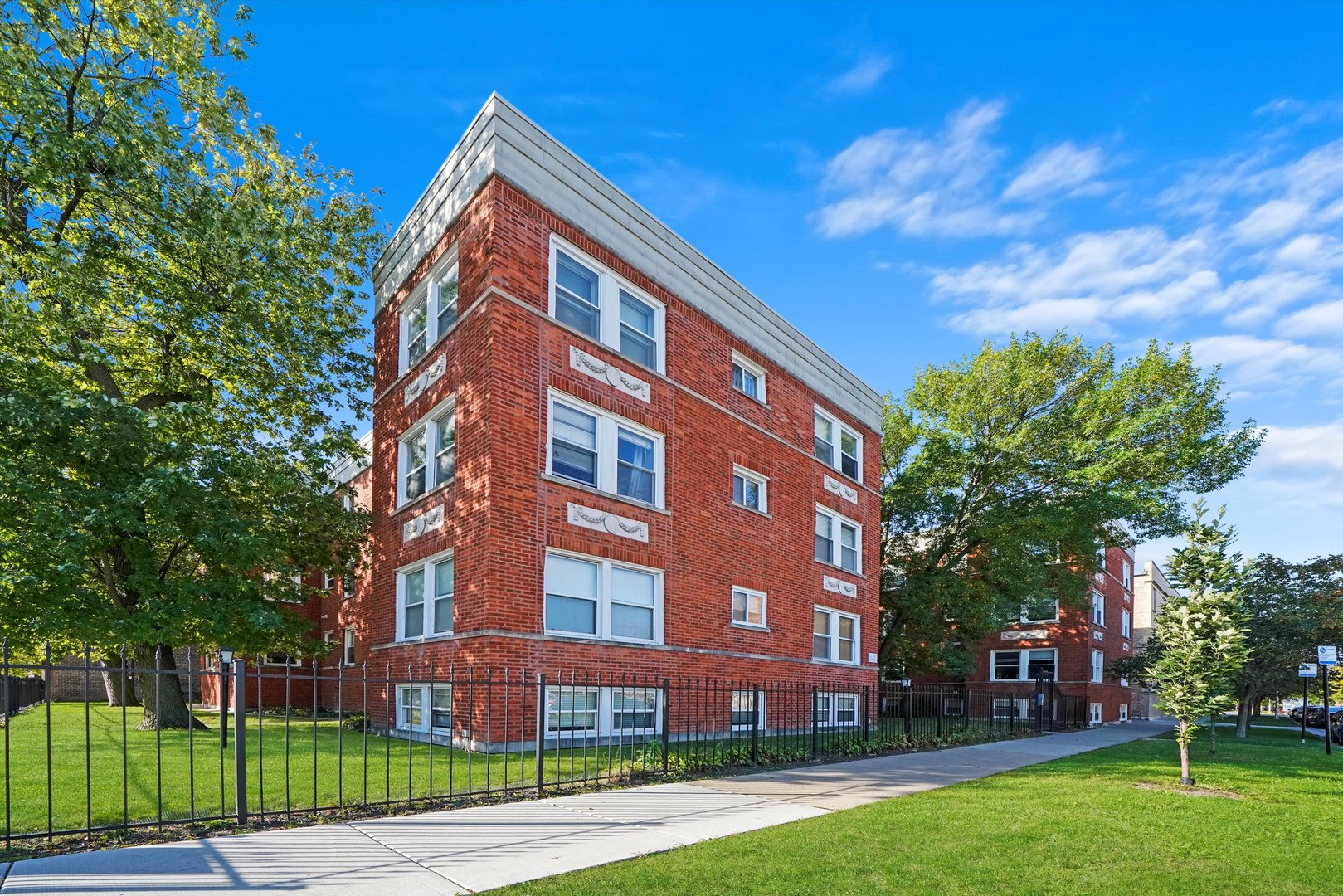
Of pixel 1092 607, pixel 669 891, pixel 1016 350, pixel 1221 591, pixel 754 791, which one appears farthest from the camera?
pixel 1092 607

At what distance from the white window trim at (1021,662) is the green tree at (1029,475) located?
329 inches

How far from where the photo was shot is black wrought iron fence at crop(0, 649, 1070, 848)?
25.2 feet

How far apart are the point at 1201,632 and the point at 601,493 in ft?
34.4

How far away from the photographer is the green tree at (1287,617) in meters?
29.2

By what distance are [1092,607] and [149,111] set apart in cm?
3866

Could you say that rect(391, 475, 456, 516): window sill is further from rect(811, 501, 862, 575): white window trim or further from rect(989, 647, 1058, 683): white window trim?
rect(989, 647, 1058, 683): white window trim

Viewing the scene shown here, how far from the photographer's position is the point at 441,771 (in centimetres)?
1135

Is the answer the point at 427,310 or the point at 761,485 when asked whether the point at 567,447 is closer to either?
the point at 427,310

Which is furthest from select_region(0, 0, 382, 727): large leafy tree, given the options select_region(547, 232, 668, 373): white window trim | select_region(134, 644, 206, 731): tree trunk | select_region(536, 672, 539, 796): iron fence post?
select_region(536, 672, 539, 796): iron fence post

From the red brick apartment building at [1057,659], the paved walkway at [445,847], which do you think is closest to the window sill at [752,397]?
the paved walkway at [445,847]

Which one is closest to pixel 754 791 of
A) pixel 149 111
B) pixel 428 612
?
pixel 428 612

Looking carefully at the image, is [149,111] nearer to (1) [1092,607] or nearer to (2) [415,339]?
(2) [415,339]

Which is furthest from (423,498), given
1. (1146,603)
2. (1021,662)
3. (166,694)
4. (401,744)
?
(1146,603)

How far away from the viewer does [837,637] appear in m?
23.0
